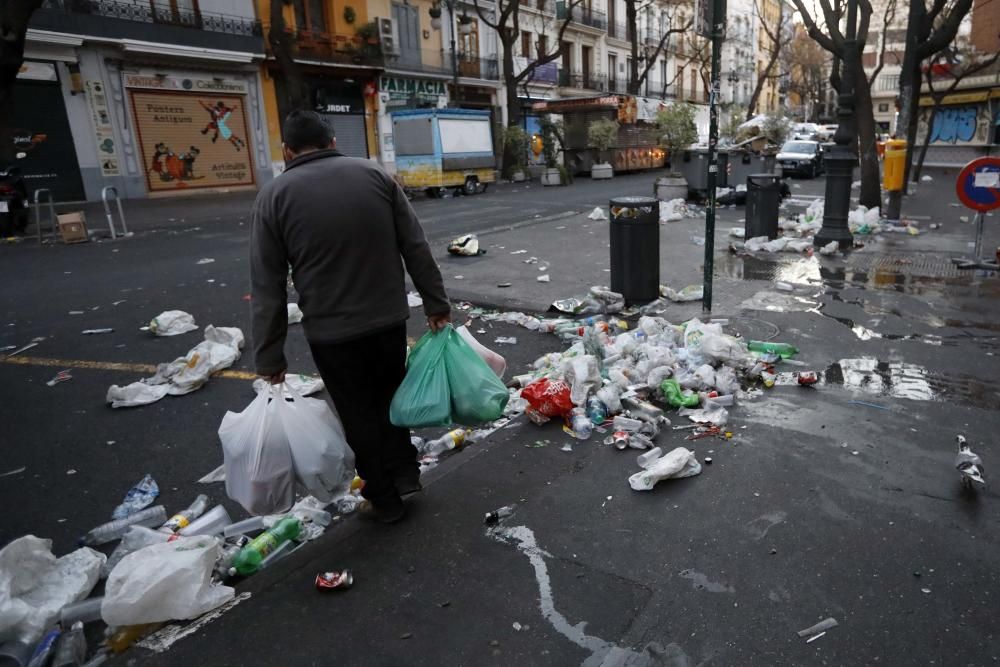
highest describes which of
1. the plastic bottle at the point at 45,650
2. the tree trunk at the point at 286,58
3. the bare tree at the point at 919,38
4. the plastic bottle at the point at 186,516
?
the tree trunk at the point at 286,58

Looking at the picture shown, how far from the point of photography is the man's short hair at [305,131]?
2.79m

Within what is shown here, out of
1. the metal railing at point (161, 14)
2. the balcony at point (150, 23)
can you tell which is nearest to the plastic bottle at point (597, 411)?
the metal railing at point (161, 14)

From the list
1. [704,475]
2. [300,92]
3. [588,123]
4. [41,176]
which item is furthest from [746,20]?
[704,475]

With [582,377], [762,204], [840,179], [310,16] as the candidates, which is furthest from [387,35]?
[582,377]

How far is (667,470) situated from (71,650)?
256cm

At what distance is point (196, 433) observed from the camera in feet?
14.0

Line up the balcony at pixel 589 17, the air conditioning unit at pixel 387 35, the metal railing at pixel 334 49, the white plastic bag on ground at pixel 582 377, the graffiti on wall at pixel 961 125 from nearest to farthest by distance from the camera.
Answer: the white plastic bag on ground at pixel 582 377, the metal railing at pixel 334 49, the air conditioning unit at pixel 387 35, the graffiti on wall at pixel 961 125, the balcony at pixel 589 17

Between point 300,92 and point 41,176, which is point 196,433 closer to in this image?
point 300,92

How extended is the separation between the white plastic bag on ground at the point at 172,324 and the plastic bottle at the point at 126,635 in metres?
4.31

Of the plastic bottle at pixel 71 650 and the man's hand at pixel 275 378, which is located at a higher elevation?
the man's hand at pixel 275 378

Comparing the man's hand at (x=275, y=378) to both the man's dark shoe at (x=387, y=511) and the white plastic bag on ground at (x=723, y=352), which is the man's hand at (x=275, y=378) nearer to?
the man's dark shoe at (x=387, y=511)

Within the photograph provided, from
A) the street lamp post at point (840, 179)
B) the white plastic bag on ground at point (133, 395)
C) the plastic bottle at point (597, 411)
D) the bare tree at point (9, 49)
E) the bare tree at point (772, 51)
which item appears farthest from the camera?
the bare tree at point (772, 51)

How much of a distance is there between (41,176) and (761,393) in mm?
22085

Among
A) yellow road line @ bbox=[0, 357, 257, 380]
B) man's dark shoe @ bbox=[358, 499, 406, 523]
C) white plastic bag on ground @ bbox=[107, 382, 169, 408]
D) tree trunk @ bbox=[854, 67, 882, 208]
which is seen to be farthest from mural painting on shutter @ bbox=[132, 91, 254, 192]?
man's dark shoe @ bbox=[358, 499, 406, 523]
